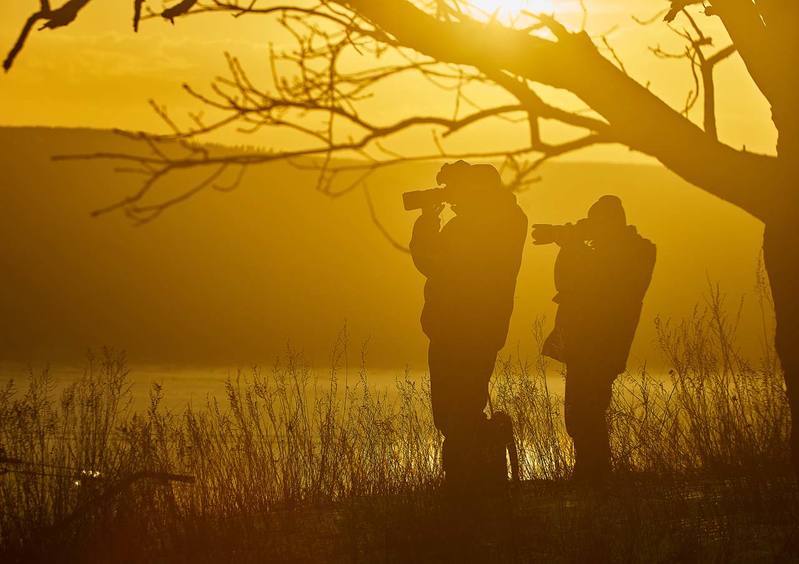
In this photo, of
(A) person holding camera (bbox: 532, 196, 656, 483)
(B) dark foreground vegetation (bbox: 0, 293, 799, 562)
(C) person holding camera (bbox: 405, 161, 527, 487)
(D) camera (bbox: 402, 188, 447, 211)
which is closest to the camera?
(B) dark foreground vegetation (bbox: 0, 293, 799, 562)

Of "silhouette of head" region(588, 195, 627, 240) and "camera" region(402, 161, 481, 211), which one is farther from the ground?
"camera" region(402, 161, 481, 211)

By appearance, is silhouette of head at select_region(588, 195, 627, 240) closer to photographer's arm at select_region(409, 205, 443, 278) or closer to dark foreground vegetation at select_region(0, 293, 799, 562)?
dark foreground vegetation at select_region(0, 293, 799, 562)

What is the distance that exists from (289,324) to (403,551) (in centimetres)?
8953

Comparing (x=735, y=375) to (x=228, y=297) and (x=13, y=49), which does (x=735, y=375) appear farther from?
(x=228, y=297)

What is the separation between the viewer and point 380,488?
7879 mm

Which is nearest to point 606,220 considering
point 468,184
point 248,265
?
point 468,184

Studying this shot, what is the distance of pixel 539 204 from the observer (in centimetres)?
10125

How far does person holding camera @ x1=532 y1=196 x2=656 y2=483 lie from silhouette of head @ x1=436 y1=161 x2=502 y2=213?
113 centimetres

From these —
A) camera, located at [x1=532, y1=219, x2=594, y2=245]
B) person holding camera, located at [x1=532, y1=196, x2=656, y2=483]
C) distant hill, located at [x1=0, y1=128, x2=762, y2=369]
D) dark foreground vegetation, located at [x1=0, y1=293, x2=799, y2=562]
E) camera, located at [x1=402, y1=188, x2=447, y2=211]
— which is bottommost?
dark foreground vegetation, located at [x1=0, y1=293, x2=799, y2=562]

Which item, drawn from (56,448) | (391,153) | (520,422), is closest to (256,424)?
(56,448)

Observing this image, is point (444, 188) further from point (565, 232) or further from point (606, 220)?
point (606, 220)

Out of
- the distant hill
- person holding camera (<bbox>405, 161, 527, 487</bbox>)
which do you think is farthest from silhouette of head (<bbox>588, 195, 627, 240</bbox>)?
the distant hill

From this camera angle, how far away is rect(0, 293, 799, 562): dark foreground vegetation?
648 centimetres

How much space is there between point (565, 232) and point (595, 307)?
660 mm
